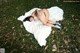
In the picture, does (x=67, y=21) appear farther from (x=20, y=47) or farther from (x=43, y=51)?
(x=20, y=47)

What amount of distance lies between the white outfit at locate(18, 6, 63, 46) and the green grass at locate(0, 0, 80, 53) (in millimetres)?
95

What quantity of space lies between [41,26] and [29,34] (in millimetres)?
343

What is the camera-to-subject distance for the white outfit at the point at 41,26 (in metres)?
3.77

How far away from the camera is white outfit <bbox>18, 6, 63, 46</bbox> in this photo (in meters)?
3.77

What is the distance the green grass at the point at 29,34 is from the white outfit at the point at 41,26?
95 mm

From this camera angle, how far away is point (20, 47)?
12.0 feet

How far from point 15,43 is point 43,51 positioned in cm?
66

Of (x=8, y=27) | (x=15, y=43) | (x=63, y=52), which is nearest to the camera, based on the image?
(x=63, y=52)

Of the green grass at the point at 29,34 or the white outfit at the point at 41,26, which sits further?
the white outfit at the point at 41,26

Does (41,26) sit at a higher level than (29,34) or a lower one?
higher

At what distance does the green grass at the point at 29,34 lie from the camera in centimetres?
361

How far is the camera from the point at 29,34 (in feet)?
12.9

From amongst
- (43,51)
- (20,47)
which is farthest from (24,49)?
(43,51)

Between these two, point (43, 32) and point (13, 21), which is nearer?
point (43, 32)
